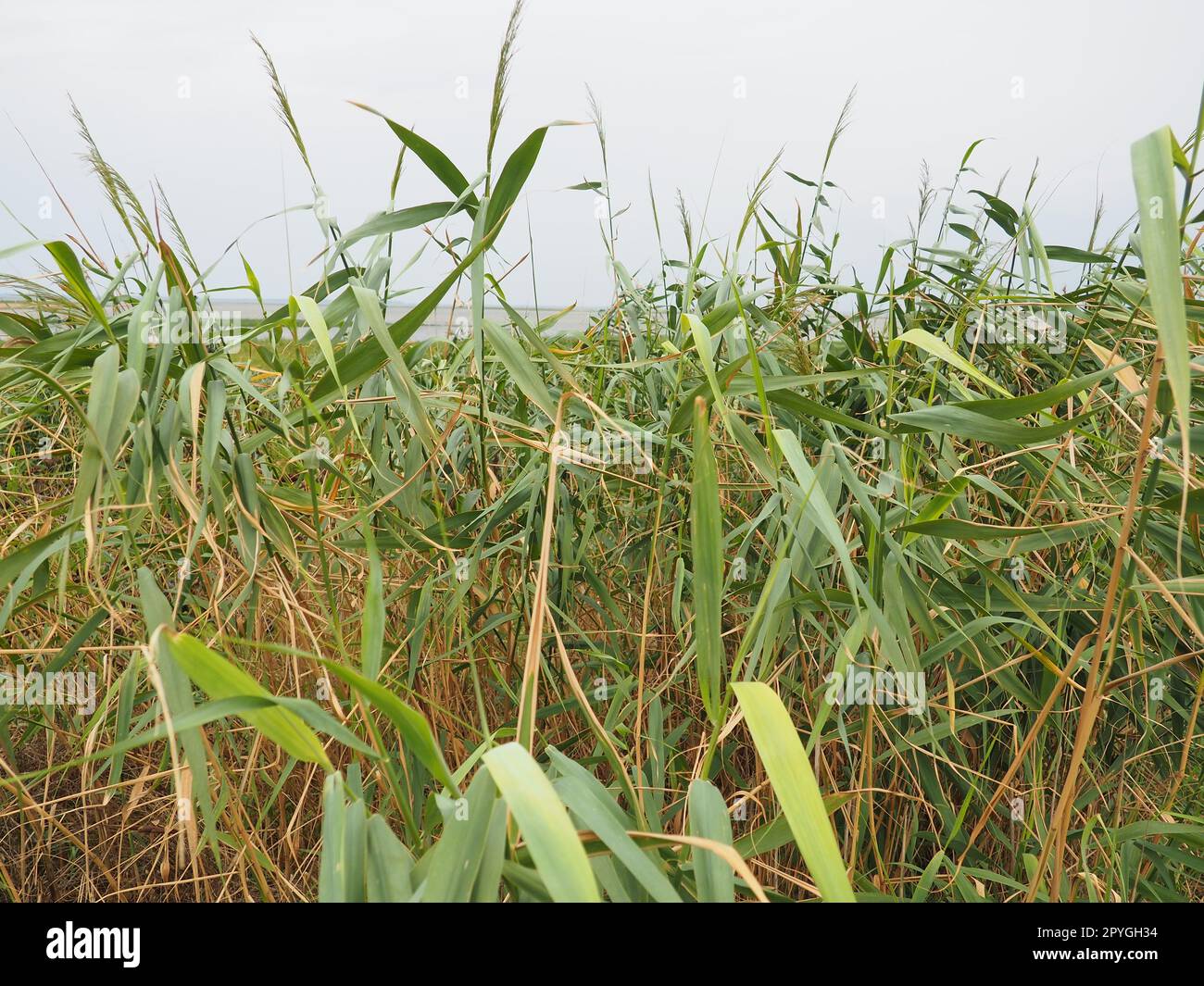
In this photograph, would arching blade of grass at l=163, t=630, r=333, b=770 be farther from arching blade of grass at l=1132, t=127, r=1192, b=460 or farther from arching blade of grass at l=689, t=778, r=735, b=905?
arching blade of grass at l=1132, t=127, r=1192, b=460

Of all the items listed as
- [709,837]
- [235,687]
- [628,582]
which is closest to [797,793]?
[709,837]

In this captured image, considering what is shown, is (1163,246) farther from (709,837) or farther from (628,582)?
(628,582)

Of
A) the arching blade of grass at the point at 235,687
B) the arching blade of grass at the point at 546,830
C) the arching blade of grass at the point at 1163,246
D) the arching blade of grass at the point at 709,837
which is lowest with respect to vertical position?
the arching blade of grass at the point at 709,837

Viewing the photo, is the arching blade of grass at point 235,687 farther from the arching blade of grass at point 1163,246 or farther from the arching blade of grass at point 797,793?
the arching blade of grass at point 1163,246

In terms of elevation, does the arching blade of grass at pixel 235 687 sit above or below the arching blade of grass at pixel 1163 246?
below

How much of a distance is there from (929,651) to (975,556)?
110 mm

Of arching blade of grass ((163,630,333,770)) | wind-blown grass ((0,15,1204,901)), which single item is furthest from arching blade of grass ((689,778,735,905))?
arching blade of grass ((163,630,333,770))

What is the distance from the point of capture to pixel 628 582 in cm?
97

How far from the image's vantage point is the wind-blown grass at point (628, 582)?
53cm

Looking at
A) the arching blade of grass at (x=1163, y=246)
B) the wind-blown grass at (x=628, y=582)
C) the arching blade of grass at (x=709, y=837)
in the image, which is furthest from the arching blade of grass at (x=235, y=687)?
the arching blade of grass at (x=1163, y=246)

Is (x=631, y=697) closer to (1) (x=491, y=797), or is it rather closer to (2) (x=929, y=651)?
(2) (x=929, y=651)

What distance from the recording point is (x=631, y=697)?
889 mm
